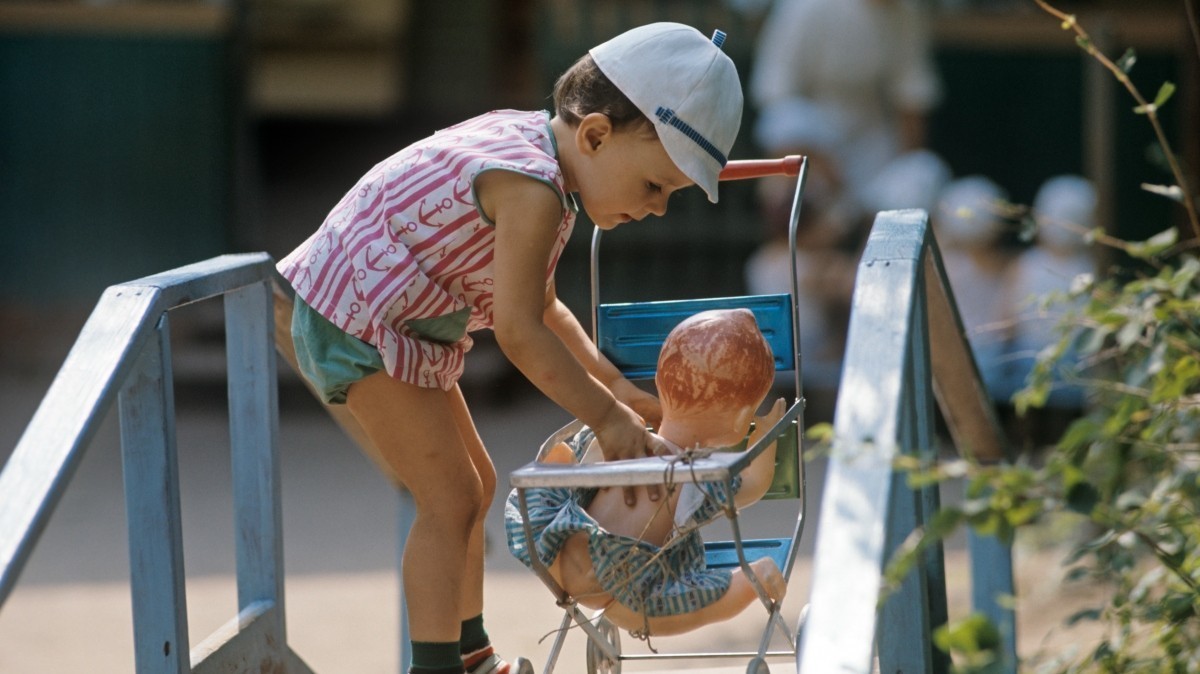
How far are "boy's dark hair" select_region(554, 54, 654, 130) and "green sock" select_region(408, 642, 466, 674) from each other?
3.00ft

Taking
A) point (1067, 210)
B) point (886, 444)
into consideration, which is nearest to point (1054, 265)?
point (1067, 210)

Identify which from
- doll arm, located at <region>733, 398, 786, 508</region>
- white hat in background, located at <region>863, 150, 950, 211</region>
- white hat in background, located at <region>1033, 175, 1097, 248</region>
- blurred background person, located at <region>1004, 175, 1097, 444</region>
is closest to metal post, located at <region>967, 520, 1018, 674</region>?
doll arm, located at <region>733, 398, 786, 508</region>

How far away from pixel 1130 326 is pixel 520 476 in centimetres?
124

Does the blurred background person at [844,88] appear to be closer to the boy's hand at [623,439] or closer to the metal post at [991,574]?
the metal post at [991,574]

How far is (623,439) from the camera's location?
2486 millimetres

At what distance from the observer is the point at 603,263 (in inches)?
320

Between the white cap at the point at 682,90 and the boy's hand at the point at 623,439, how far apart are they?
1.32 feet

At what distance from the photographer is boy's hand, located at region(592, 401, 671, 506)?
249 centimetres

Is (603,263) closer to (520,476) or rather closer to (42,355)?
(42,355)

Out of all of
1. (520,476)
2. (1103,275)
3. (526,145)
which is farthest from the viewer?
(1103,275)

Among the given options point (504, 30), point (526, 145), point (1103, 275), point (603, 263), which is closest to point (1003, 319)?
point (1103, 275)

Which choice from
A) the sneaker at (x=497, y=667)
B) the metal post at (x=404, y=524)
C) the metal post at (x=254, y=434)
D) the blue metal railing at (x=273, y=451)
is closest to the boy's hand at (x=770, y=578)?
the blue metal railing at (x=273, y=451)

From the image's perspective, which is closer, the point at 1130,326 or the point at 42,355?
the point at 1130,326

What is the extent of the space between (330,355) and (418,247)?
9.5 inches
